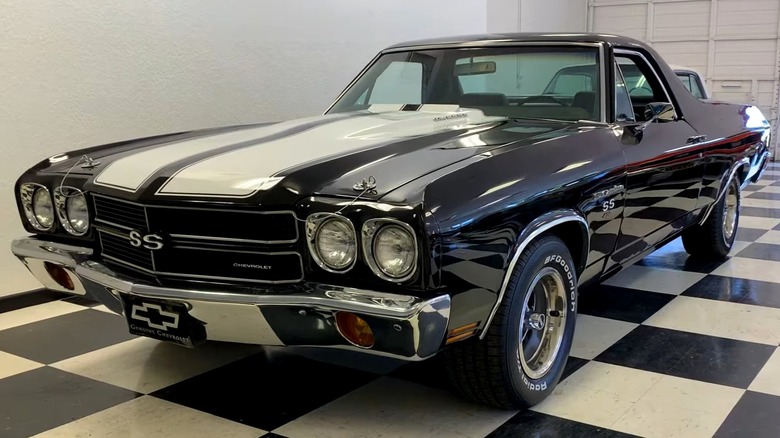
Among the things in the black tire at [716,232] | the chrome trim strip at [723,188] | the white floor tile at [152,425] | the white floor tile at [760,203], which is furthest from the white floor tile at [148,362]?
the white floor tile at [760,203]

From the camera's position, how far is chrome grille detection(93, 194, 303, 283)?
1989mm

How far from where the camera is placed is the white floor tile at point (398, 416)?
86.2 inches

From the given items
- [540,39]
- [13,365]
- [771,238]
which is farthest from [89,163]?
[771,238]

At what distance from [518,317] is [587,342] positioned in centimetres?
96

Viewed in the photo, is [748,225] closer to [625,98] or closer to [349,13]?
[625,98]

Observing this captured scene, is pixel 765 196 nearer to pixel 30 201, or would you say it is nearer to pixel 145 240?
pixel 145 240

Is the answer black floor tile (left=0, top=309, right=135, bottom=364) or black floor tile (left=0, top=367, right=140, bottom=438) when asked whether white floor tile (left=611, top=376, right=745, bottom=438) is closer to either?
black floor tile (left=0, top=367, right=140, bottom=438)

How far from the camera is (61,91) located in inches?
146

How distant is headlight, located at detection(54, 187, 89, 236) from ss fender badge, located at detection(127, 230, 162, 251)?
344 mm

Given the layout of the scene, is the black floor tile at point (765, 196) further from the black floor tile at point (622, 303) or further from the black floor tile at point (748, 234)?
the black floor tile at point (622, 303)

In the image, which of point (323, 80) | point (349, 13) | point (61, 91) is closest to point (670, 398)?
point (61, 91)

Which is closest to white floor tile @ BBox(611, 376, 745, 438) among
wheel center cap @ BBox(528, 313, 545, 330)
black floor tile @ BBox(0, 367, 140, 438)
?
wheel center cap @ BBox(528, 313, 545, 330)

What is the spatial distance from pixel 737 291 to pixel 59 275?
10.7 feet

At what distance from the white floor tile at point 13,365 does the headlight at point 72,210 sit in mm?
729
